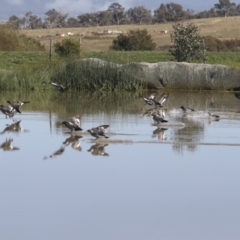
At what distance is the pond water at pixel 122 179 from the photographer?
7.66 metres

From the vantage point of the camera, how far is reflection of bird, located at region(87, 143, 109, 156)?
38.8 ft

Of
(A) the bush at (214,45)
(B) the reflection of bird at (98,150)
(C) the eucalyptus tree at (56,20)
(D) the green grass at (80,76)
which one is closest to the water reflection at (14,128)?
(B) the reflection of bird at (98,150)

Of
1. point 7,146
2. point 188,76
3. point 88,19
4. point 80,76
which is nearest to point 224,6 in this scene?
point 88,19

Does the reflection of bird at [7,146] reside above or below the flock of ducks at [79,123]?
below

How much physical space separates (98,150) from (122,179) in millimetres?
2272

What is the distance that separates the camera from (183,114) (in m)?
17.3

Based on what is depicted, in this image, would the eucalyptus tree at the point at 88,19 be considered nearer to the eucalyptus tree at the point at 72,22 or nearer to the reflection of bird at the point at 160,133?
the eucalyptus tree at the point at 72,22

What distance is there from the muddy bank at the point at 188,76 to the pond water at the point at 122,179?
960 centimetres

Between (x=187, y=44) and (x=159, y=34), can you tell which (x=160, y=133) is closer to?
(x=187, y=44)

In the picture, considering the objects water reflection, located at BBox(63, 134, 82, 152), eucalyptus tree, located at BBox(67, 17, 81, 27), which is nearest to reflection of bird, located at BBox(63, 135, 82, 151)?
water reflection, located at BBox(63, 134, 82, 152)

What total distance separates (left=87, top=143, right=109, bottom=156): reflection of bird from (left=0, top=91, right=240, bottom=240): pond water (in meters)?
0.01

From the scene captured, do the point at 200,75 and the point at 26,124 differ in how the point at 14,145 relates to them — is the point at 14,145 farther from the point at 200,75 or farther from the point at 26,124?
the point at 200,75

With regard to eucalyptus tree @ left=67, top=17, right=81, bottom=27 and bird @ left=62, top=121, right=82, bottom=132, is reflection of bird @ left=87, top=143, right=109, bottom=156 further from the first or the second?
eucalyptus tree @ left=67, top=17, right=81, bottom=27

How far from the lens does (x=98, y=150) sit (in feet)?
39.8
